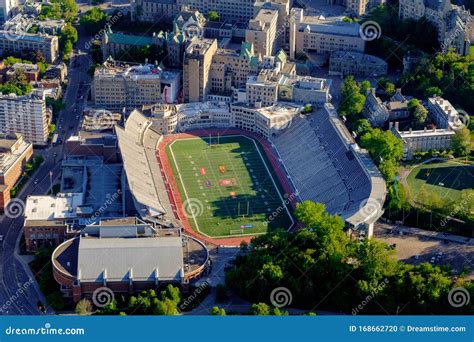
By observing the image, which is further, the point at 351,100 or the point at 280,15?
the point at 280,15

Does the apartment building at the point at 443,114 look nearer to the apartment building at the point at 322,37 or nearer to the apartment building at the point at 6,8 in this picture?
the apartment building at the point at 322,37

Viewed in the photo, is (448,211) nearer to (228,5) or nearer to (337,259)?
(337,259)
